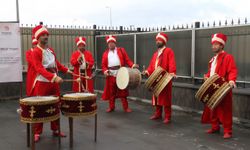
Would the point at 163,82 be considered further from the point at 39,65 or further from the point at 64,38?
the point at 64,38

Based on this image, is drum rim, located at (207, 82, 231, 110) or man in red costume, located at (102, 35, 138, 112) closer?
drum rim, located at (207, 82, 231, 110)

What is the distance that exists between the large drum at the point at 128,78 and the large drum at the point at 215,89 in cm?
209

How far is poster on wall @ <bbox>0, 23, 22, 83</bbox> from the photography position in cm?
904

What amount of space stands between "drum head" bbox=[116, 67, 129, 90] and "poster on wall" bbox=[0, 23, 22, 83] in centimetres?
287

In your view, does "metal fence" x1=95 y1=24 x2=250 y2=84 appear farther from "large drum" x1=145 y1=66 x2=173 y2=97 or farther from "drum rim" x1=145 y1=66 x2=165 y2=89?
"drum rim" x1=145 y1=66 x2=165 y2=89

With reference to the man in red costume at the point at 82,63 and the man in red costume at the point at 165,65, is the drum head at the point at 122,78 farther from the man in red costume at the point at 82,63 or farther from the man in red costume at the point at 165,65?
the man in red costume at the point at 82,63

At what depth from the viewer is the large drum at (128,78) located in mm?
7539

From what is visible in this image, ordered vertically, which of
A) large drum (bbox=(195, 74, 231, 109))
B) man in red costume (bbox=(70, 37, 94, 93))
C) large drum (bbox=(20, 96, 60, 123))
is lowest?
large drum (bbox=(20, 96, 60, 123))

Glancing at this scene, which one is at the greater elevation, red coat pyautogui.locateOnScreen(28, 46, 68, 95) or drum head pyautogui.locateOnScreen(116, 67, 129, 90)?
red coat pyautogui.locateOnScreen(28, 46, 68, 95)

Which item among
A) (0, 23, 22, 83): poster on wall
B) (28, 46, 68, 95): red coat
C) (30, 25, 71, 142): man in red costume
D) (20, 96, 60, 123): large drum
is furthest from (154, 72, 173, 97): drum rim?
(0, 23, 22, 83): poster on wall

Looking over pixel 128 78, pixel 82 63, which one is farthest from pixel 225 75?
pixel 82 63

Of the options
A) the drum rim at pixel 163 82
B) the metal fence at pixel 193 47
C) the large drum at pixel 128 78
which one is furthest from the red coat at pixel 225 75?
the large drum at pixel 128 78

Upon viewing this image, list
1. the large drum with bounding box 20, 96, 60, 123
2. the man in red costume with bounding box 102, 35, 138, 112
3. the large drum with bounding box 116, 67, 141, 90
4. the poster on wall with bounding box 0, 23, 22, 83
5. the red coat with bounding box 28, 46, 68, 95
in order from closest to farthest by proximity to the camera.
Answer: the large drum with bounding box 20, 96, 60, 123
the red coat with bounding box 28, 46, 68, 95
the large drum with bounding box 116, 67, 141, 90
the man in red costume with bounding box 102, 35, 138, 112
the poster on wall with bounding box 0, 23, 22, 83

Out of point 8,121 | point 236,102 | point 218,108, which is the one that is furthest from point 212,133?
point 8,121
